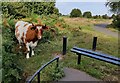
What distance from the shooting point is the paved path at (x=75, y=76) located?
612 cm

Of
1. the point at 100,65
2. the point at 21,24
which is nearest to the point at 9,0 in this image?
the point at 21,24

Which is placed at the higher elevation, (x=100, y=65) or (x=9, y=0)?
(x=9, y=0)

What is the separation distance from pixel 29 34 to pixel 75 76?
2325mm

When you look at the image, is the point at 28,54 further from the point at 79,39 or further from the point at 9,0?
the point at 9,0

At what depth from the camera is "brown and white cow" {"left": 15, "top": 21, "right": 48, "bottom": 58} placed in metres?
7.67

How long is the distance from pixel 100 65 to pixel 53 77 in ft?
5.01

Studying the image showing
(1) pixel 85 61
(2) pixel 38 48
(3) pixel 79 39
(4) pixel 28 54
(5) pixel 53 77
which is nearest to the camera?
(5) pixel 53 77

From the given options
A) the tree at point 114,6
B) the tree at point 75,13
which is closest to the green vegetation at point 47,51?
the tree at point 114,6

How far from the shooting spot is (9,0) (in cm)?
1198

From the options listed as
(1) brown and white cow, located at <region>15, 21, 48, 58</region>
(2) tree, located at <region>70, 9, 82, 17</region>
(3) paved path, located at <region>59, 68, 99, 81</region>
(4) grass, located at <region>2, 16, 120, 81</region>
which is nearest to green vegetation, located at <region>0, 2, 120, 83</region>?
(4) grass, located at <region>2, 16, 120, 81</region>

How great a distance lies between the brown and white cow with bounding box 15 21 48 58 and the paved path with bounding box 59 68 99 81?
1597 mm

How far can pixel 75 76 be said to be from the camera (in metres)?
6.28

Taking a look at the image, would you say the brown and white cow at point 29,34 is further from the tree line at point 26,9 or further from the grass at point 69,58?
the tree line at point 26,9

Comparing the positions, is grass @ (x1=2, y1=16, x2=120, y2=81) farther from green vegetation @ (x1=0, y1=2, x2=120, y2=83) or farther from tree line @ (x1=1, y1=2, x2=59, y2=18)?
tree line @ (x1=1, y1=2, x2=59, y2=18)
